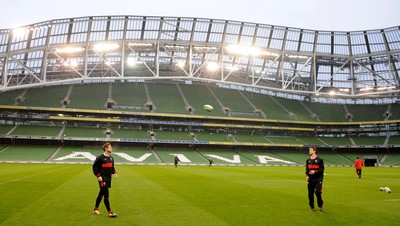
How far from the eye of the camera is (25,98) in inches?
2207

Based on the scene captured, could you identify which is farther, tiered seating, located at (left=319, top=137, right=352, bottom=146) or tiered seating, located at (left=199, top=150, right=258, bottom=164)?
tiered seating, located at (left=319, top=137, right=352, bottom=146)

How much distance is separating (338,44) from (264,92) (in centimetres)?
2481

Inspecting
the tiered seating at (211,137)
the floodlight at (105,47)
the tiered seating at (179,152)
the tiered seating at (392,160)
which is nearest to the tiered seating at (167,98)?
the tiered seating at (211,137)

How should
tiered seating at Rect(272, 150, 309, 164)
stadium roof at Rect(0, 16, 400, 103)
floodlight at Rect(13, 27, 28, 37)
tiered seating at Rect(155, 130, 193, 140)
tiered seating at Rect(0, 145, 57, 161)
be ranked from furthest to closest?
tiered seating at Rect(155, 130, 193, 140) < tiered seating at Rect(272, 150, 309, 164) < tiered seating at Rect(0, 145, 57, 161) < stadium roof at Rect(0, 16, 400, 103) < floodlight at Rect(13, 27, 28, 37)

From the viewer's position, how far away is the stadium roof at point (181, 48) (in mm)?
40469

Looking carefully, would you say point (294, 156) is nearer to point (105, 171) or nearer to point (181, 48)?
point (181, 48)

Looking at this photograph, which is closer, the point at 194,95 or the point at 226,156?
the point at 226,156

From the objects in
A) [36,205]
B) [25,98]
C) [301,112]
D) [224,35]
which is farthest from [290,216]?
[301,112]

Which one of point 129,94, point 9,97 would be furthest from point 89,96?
point 9,97

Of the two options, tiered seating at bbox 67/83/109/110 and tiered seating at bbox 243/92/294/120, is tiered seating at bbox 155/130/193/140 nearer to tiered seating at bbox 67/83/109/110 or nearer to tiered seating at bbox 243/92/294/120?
tiered seating at bbox 67/83/109/110

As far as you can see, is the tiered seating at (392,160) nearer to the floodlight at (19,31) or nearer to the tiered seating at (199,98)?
the tiered seating at (199,98)

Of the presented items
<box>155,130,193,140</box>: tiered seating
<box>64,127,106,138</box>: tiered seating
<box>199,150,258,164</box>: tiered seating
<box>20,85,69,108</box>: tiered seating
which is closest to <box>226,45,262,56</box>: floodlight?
<box>199,150,258,164</box>: tiered seating

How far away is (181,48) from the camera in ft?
152

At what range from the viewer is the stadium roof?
40.5 meters
